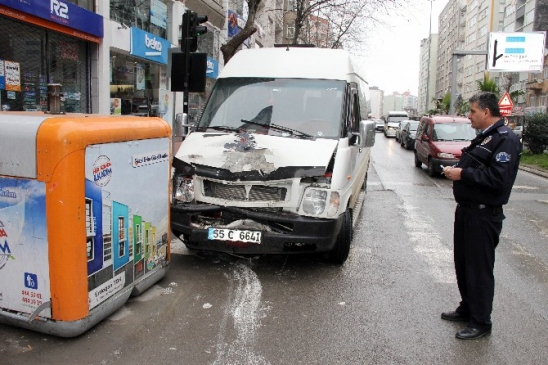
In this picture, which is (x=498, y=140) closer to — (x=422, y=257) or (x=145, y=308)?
(x=422, y=257)

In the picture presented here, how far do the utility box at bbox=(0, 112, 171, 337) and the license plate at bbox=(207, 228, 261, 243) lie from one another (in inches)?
44.4

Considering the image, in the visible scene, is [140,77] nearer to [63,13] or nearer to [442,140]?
[63,13]

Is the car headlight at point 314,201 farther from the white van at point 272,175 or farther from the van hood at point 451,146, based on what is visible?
the van hood at point 451,146

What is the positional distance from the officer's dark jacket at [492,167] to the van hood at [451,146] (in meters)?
11.0

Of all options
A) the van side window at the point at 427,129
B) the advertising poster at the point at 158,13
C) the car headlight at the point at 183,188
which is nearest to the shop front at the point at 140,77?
the advertising poster at the point at 158,13

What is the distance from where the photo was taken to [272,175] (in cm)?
502

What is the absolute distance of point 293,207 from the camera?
16.8 feet

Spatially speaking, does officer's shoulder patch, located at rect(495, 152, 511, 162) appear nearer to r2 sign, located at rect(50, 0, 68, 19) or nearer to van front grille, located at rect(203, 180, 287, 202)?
van front grille, located at rect(203, 180, 287, 202)

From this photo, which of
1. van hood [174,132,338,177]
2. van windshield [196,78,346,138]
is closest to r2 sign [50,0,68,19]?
van windshield [196,78,346,138]

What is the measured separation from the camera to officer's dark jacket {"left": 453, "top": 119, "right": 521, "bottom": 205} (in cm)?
384

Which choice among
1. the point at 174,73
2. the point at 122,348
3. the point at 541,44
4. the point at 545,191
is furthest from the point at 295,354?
the point at 541,44

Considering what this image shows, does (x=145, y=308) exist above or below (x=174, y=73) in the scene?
below

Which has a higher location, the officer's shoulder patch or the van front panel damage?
the officer's shoulder patch

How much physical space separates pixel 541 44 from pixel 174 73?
27.0 metres
